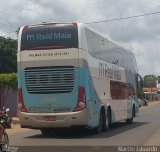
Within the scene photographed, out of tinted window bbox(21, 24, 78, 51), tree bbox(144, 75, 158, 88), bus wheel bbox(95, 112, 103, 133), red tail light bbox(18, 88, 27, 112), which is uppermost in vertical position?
tree bbox(144, 75, 158, 88)

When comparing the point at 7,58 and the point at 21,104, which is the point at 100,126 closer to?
the point at 21,104

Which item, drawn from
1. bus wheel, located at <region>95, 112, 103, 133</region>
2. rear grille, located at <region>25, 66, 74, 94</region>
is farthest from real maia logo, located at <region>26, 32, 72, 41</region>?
bus wheel, located at <region>95, 112, 103, 133</region>

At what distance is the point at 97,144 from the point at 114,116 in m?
7.11

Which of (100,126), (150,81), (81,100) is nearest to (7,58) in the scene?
(100,126)

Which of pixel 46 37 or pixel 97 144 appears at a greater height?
pixel 46 37

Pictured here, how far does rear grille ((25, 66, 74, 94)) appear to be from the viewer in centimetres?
1809

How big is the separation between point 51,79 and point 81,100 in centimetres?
136

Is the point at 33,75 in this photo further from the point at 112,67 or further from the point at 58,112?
the point at 112,67

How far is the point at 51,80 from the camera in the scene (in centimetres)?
1816

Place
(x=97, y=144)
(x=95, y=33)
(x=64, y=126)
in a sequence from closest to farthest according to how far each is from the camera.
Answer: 1. (x=97, y=144)
2. (x=64, y=126)
3. (x=95, y=33)

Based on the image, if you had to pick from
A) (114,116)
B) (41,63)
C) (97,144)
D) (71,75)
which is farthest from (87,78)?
(114,116)

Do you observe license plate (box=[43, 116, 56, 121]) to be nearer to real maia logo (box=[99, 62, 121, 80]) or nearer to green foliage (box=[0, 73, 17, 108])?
real maia logo (box=[99, 62, 121, 80])

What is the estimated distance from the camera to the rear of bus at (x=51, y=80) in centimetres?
1795

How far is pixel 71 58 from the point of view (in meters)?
18.1
